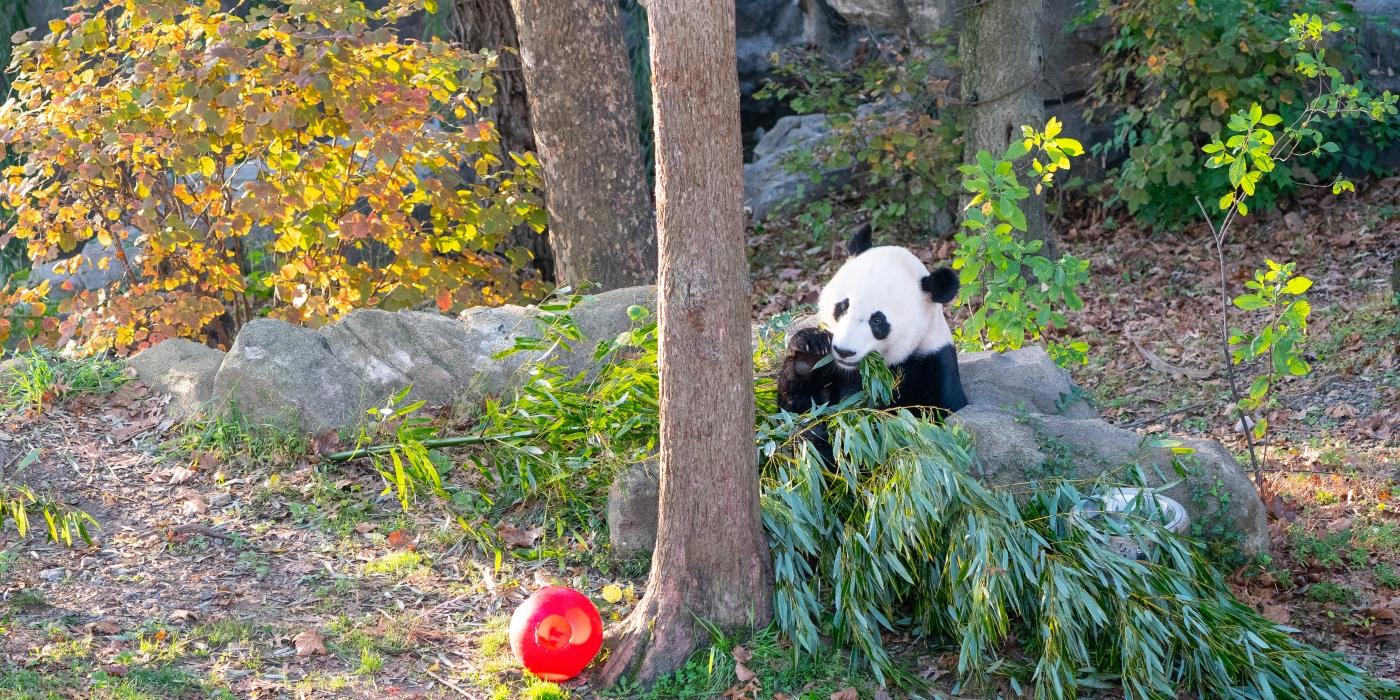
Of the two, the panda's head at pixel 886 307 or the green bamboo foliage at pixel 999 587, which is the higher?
the panda's head at pixel 886 307

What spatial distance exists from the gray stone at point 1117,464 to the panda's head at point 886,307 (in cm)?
35

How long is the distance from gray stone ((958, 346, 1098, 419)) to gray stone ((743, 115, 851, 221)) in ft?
17.4

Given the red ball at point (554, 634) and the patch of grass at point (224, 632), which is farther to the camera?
the patch of grass at point (224, 632)

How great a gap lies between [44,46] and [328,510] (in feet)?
10.5

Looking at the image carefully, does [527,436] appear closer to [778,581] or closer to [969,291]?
[778,581]

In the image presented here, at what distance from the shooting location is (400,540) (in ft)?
15.1

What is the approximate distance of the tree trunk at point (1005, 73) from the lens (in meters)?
8.30

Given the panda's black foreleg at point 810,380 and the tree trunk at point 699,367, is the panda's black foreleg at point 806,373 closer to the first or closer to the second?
the panda's black foreleg at point 810,380

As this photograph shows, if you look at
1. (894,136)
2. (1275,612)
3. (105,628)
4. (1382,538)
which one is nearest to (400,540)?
(105,628)

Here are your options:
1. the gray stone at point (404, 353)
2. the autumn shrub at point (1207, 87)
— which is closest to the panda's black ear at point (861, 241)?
the gray stone at point (404, 353)

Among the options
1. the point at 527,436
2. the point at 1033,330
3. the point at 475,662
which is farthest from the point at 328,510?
the point at 1033,330

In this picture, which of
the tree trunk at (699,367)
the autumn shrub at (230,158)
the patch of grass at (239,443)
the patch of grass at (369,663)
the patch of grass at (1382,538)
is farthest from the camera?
the autumn shrub at (230,158)

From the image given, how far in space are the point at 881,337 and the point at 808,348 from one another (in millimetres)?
277

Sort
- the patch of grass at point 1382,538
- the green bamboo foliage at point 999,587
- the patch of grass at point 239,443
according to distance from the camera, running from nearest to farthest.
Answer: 1. the green bamboo foliage at point 999,587
2. the patch of grass at point 1382,538
3. the patch of grass at point 239,443
